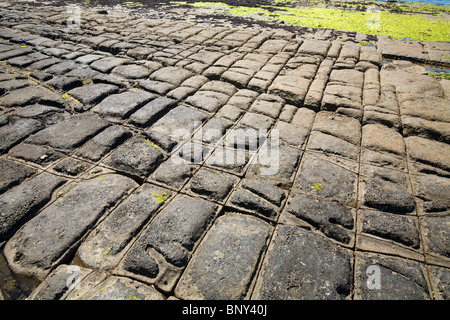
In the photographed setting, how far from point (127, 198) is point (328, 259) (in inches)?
60.0

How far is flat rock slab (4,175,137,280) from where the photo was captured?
5.30ft

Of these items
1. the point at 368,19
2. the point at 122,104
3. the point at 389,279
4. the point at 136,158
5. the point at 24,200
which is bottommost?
the point at 389,279

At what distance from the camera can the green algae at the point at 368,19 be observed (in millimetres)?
6000

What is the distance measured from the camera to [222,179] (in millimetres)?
2197

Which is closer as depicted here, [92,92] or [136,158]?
[136,158]

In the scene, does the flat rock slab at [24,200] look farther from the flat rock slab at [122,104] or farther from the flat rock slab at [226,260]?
the flat rock slab at [226,260]

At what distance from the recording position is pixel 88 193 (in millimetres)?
2039

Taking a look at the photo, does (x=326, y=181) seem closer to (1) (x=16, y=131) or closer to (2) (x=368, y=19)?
(1) (x=16, y=131)

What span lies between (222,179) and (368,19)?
750cm

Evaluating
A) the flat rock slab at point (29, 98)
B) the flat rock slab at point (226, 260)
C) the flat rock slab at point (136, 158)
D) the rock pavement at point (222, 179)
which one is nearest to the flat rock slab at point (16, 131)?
the rock pavement at point (222, 179)

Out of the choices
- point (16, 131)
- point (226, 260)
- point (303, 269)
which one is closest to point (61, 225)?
point (226, 260)

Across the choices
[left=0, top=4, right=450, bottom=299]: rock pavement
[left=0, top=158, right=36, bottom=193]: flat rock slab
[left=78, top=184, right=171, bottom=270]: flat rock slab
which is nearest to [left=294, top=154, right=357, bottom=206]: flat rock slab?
[left=0, top=4, right=450, bottom=299]: rock pavement

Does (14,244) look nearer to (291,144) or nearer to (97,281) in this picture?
(97,281)
